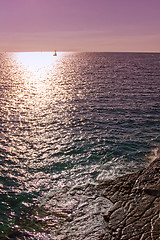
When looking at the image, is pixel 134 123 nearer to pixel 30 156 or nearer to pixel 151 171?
pixel 151 171

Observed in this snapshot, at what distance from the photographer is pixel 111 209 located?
12.3 m

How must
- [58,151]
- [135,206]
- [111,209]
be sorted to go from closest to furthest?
[135,206] → [111,209] → [58,151]

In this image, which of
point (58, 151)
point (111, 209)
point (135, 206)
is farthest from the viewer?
point (58, 151)

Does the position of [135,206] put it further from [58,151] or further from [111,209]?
[58,151]

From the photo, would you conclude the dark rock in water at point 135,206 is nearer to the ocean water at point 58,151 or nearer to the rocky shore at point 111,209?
the rocky shore at point 111,209

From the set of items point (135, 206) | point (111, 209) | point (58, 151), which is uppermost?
point (58, 151)

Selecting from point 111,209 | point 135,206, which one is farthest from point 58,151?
point 135,206

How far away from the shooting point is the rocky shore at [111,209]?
410 inches

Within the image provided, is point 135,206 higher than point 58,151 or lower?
lower

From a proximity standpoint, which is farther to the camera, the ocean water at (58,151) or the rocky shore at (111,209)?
the ocean water at (58,151)

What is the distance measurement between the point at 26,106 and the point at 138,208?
31606 mm

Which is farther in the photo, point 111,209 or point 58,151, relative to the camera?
point 58,151

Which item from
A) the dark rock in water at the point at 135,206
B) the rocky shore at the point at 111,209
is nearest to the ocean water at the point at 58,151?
the rocky shore at the point at 111,209

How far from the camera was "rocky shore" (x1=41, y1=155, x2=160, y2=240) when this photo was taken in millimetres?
10422
